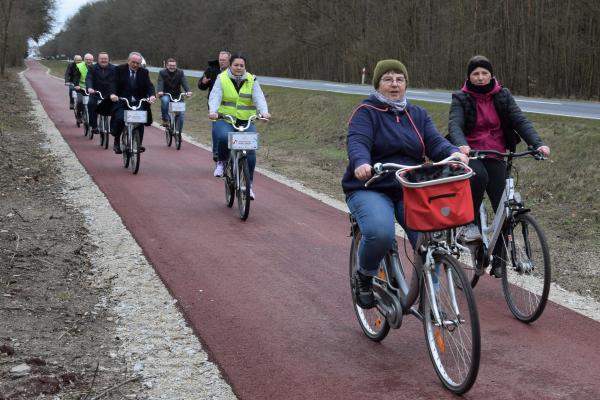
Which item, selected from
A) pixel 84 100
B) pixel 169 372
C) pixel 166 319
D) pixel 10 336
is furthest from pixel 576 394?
pixel 84 100

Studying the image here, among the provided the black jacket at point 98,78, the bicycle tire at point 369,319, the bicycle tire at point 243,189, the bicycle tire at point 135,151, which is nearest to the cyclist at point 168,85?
the black jacket at point 98,78

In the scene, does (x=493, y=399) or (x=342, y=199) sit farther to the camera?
(x=342, y=199)

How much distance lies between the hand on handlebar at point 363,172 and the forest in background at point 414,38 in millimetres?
25610

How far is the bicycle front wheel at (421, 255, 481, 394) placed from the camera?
414 cm

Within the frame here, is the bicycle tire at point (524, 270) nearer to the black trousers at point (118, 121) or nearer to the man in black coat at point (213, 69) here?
the black trousers at point (118, 121)

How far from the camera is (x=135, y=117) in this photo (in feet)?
44.2

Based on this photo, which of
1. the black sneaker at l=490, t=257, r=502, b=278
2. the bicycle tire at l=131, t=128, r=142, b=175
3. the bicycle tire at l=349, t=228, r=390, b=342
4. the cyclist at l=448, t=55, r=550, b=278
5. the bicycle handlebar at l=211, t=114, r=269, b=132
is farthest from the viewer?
the bicycle tire at l=131, t=128, r=142, b=175

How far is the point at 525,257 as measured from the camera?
600 centimetres

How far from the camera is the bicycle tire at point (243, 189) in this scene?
31.6 ft

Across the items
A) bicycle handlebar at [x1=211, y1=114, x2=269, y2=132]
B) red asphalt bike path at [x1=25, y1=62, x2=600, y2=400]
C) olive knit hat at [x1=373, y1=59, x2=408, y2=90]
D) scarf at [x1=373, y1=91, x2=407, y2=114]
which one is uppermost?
olive knit hat at [x1=373, y1=59, x2=408, y2=90]

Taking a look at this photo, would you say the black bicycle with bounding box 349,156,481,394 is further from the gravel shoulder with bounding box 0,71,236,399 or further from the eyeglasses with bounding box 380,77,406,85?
the gravel shoulder with bounding box 0,71,236,399

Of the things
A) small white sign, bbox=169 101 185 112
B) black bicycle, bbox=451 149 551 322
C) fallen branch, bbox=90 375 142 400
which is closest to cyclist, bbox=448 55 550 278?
black bicycle, bbox=451 149 551 322

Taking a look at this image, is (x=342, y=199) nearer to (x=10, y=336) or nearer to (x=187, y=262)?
(x=187, y=262)

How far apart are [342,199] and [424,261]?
7178 millimetres
